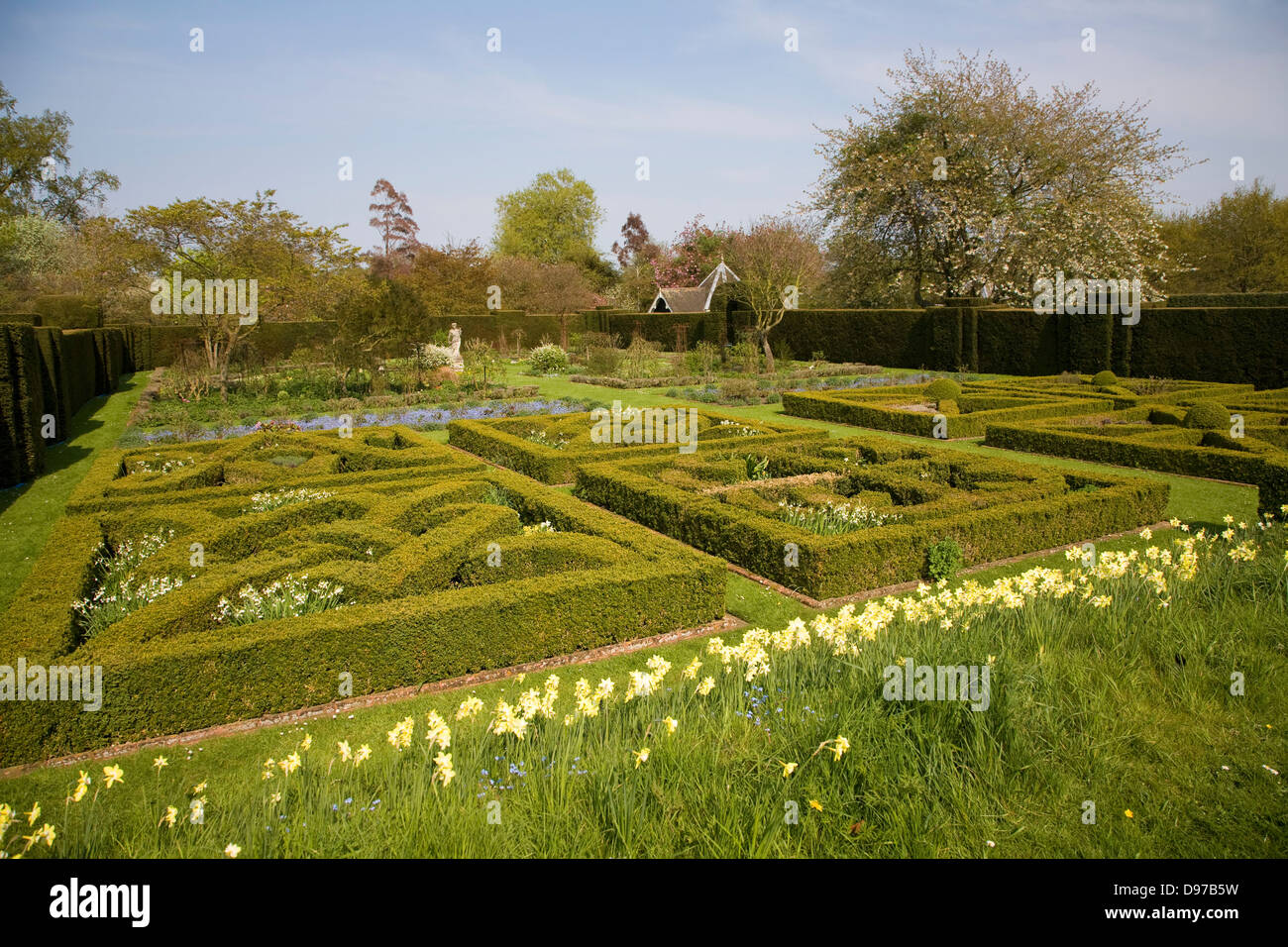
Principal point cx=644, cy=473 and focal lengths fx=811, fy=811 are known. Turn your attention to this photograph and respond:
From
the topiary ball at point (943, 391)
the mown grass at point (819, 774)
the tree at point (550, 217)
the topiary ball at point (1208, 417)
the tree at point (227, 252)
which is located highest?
the tree at point (550, 217)

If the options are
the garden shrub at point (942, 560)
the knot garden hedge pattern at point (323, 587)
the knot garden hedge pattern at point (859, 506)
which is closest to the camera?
the knot garden hedge pattern at point (323, 587)

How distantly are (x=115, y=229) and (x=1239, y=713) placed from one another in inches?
972

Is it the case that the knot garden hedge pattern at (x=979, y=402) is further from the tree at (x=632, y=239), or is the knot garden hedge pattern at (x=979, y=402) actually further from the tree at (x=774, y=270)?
the tree at (x=632, y=239)

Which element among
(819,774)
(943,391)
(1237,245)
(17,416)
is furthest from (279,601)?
(1237,245)

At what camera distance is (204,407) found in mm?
18016

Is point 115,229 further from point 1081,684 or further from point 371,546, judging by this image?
point 1081,684

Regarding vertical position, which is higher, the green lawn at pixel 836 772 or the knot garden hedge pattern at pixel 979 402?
the knot garden hedge pattern at pixel 979 402

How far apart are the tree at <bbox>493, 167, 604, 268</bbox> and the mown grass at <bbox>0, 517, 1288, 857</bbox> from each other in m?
67.9

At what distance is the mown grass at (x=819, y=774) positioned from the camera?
119 inches

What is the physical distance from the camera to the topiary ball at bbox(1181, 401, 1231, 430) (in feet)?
40.9

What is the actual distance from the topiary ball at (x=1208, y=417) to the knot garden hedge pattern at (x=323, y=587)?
10281mm

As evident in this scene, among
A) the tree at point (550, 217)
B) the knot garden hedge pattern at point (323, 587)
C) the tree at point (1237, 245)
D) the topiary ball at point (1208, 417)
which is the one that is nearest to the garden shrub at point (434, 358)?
the knot garden hedge pattern at point (323, 587)

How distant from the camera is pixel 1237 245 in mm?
38344
